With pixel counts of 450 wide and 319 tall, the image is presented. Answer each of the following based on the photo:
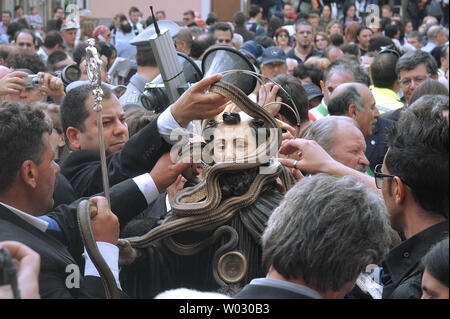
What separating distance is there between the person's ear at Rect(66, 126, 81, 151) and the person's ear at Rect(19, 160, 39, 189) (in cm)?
115

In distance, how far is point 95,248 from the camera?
233cm

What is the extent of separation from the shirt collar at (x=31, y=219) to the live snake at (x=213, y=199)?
305 mm

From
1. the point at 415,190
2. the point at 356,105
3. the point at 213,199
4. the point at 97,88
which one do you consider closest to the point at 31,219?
the point at 97,88

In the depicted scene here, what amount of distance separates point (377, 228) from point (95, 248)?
2.83 feet

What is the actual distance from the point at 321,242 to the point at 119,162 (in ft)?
4.54

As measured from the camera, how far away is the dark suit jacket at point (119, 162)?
3.01 m

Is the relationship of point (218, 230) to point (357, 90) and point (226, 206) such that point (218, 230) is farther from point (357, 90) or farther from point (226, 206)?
point (357, 90)

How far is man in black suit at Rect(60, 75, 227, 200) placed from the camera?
2791mm

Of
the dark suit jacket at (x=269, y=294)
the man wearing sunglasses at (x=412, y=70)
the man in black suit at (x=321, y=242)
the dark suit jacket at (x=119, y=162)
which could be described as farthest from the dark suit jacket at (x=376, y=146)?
the dark suit jacket at (x=269, y=294)

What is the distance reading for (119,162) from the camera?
3178 mm

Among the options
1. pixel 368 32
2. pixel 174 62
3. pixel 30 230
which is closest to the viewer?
pixel 30 230
